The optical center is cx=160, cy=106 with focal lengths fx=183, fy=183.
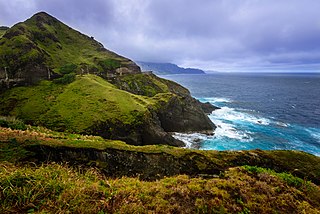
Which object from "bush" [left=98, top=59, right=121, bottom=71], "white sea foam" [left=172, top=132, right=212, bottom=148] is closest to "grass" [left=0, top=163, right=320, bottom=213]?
"white sea foam" [left=172, top=132, right=212, bottom=148]

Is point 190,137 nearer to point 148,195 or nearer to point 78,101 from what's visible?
point 78,101

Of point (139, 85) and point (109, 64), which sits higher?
Answer: point (109, 64)

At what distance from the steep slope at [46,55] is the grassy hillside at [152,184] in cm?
4195

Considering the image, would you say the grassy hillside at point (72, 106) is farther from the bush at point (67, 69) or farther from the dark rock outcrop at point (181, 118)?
the dark rock outcrop at point (181, 118)

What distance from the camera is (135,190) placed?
7531 millimetres

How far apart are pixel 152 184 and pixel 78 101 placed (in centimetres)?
3335

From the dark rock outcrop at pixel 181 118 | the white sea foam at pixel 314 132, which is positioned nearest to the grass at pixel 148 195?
the dark rock outcrop at pixel 181 118

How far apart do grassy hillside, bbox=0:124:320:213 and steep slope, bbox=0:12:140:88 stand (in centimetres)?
4195

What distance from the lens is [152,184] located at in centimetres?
847

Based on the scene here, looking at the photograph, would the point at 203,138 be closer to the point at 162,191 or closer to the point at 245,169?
the point at 245,169

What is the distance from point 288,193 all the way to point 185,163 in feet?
18.0

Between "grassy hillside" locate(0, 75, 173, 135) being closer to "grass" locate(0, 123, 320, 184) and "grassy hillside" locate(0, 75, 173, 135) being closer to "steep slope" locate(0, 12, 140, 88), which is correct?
"steep slope" locate(0, 12, 140, 88)

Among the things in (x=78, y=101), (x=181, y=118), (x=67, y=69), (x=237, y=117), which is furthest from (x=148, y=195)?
(x=237, y=117)

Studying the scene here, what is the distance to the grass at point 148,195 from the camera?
19.1ft
